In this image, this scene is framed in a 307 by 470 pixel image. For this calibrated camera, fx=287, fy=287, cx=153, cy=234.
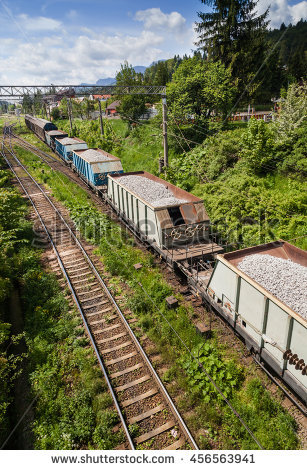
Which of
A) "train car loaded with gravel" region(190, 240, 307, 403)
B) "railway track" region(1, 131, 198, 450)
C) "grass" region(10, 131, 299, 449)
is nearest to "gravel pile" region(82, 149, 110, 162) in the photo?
"railway track" region(1, 131, 198, 450)

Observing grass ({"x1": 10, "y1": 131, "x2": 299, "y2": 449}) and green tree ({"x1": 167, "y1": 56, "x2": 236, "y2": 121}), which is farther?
green tree ({"x1": 167, "y1": 56, "x2": 236, "y2": 121})

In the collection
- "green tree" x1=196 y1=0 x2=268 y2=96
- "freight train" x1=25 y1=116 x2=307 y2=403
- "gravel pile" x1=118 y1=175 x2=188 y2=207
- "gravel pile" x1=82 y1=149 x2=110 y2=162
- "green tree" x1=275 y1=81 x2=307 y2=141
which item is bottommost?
"freight train" x1=25 y1=116 x2=307 y2=403

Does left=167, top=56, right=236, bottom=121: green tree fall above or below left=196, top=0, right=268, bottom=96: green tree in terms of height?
below

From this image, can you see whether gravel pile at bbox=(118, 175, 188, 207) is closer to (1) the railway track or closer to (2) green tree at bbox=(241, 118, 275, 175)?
(1) the railway track

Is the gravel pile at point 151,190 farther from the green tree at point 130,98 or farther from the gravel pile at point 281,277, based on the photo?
the green tree at point 130,98

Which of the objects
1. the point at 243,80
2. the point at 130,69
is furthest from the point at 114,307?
the point at 130,69

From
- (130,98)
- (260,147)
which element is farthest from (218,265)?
(130,98)
